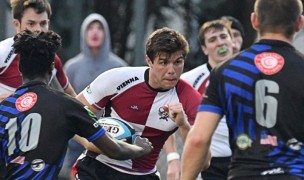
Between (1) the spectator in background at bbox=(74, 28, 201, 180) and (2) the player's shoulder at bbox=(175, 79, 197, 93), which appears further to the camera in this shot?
(2) the player's shoulder at bbox=(175, 79, 197, 93)

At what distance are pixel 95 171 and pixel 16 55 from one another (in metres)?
1.31

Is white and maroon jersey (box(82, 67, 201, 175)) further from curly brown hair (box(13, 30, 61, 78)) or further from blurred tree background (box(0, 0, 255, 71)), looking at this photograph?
blurred tree background (box(0, 0, 255, 71))

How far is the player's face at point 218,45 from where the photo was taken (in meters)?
10.4

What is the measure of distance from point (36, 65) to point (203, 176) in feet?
12.1

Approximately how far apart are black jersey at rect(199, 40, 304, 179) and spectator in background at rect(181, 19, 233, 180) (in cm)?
355

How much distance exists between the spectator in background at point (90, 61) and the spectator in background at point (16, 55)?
2.30 m

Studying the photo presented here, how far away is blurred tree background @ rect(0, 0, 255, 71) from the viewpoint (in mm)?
12625

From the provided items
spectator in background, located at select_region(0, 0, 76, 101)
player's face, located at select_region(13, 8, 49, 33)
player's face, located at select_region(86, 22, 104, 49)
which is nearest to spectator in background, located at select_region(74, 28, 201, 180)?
spectator in background, located at select_region(0, 0, 76, 101)

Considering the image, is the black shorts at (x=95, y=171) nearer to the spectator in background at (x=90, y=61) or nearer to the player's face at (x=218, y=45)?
the player's face at (x=218, y=45)

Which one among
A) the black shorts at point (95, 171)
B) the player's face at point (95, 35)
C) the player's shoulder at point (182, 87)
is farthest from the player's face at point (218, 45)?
the black shorts at point (95, 171)

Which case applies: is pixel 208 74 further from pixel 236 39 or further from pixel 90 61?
pixel 90 61

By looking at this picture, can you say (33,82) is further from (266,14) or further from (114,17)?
(114,17)

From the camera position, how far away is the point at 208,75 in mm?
10227

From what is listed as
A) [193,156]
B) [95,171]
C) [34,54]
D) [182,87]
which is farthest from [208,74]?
[193,156]
